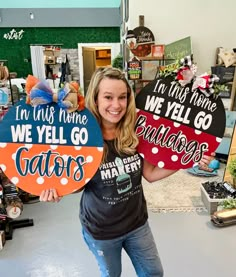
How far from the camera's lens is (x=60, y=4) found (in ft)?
25.3

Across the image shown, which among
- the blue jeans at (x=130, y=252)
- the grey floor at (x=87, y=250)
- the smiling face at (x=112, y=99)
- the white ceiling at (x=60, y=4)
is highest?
the white ceiling at (x=60, y=4)

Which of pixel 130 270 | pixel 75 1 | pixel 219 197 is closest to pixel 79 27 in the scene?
pixel 75 1

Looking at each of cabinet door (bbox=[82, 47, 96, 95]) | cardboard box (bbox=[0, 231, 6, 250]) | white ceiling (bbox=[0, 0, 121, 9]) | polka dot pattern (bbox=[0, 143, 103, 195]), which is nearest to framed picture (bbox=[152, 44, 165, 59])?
cardboard box (bbox=[0, 231, 6, 250])

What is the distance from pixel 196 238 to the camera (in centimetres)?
257

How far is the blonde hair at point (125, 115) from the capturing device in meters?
1.19

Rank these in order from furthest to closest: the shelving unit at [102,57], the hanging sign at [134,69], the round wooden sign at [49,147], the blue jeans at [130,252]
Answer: the shelving unit at [102,57], the hanging sign at [134,69], the blue jeans at [130,252], the round wooden sign at [49,147]

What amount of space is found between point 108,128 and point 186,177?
112 inches

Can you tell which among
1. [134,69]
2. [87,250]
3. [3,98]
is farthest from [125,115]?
[134,69]

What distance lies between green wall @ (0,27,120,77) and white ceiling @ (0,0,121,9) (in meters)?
0.58

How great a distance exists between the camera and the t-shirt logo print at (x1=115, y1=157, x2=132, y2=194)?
1.24 meters

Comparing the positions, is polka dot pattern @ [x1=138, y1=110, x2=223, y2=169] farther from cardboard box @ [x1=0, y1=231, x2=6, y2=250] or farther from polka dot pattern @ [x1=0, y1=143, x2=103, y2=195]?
cardboard box @ [x1=0, y1=231, x2=6, y2=250]

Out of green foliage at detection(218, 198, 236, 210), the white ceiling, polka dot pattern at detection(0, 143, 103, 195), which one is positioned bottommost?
green foliage at detection(218, 198, 236, 210)

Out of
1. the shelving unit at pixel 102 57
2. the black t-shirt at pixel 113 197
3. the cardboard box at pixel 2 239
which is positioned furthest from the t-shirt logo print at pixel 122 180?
the shelving unit at pixel 102 57

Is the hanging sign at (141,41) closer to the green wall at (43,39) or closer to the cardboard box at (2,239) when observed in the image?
the cardboard box at (2,239)
